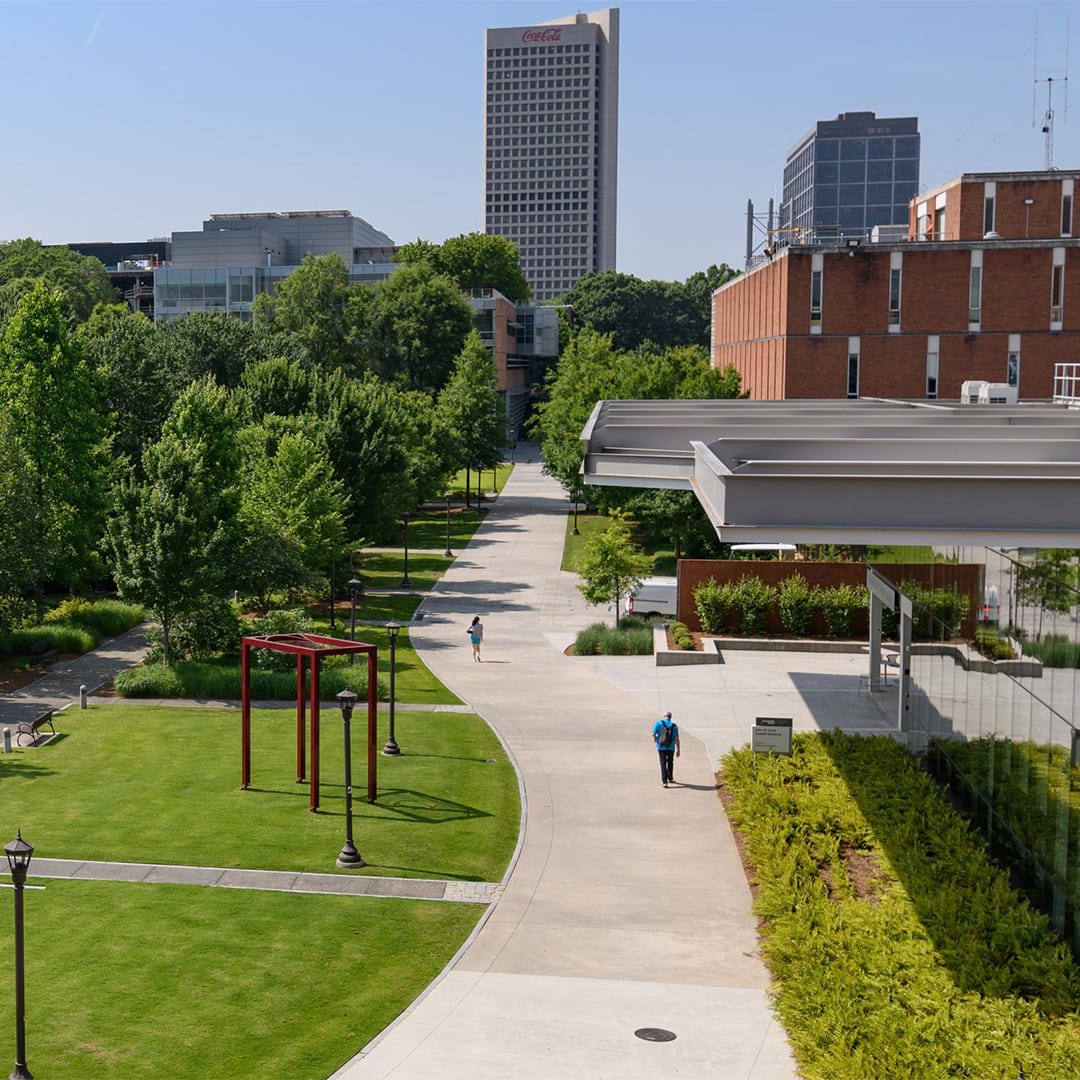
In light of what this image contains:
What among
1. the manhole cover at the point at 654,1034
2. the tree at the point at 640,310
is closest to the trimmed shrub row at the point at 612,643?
the manhole cover at the point at 654,1034

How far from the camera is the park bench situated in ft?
98.9

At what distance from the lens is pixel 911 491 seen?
565 inches

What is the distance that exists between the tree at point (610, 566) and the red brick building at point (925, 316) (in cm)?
2054

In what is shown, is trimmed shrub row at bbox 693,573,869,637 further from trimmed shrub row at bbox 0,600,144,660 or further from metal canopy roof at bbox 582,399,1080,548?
metal canopy roof at bbox 582,399,1080,548

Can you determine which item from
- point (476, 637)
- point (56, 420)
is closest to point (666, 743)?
point (476, 637)

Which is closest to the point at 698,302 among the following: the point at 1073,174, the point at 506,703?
the point at 1073,174

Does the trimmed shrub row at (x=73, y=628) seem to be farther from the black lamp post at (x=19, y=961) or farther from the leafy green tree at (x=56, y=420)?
the black lamp post at (x=19, y=961)

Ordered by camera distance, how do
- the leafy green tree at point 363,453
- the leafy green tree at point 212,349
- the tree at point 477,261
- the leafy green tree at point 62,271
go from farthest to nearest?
the tree at point 477,261, the leafy green tree at point 62,271, the leafy green tree at point 212,349, the leafy green tree at point 363,453

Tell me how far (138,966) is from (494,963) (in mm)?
4808

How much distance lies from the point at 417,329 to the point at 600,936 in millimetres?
83494

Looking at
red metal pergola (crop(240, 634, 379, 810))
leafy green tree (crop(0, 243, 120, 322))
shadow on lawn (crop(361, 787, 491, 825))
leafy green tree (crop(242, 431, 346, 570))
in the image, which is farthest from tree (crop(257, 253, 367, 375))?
shadow on lawn (crop(361, 787, 491, 825))

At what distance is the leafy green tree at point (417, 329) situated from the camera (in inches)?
3915

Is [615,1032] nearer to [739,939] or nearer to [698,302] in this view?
[739,939]

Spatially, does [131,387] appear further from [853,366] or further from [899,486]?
[899,486]
